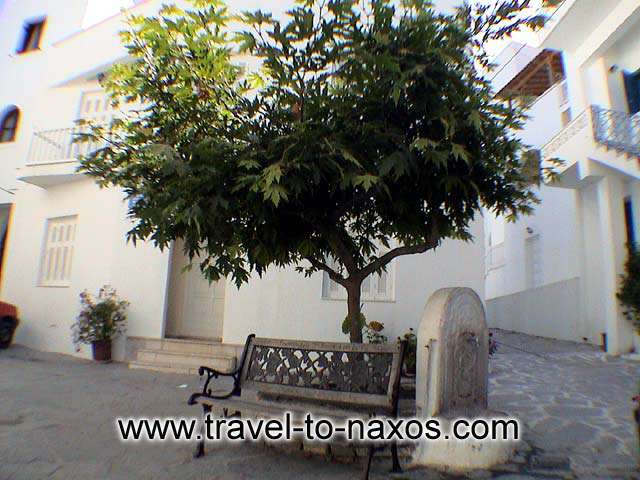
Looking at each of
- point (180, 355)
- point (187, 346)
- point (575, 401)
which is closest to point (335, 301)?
point (187, 346)

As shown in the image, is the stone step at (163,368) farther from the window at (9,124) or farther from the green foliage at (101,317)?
the window at (9,124)

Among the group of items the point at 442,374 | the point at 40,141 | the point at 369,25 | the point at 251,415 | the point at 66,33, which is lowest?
the point at 251,415

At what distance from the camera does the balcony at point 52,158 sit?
9.20 m

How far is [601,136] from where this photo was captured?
8.94 m

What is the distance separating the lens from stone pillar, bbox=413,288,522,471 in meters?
3.14

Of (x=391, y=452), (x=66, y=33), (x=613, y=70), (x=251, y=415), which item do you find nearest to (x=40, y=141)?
(x=66, y=33)

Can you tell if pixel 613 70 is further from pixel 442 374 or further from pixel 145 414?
pixel 145 414

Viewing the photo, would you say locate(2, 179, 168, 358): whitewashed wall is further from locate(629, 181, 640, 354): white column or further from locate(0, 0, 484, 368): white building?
locate(629, 181, 640, 354): white column

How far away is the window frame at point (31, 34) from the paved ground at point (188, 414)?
31.3ft

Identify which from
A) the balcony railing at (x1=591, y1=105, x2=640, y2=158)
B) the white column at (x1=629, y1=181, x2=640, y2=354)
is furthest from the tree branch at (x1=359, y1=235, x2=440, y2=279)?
the white column at (x1=629, y1=181, x2=640, y2=354)

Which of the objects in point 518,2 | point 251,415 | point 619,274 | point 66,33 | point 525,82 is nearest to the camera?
point 518,2

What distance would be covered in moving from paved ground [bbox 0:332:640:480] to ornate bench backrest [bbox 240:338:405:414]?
50cm

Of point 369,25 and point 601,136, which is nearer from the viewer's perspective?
point 369,25

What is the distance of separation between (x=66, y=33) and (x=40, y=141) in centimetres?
390
